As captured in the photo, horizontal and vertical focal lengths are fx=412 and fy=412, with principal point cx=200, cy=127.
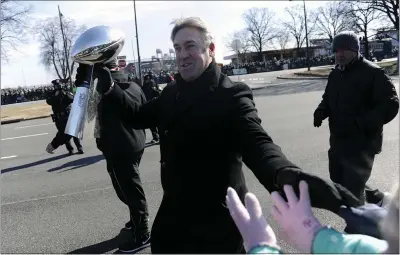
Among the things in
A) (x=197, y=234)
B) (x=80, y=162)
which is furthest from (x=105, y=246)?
(x=80, y=162)

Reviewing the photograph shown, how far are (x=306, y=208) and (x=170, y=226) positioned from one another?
0.93 meters

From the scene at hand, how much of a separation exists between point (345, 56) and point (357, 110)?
0.46 metres

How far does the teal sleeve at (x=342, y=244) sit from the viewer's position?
1.12 m

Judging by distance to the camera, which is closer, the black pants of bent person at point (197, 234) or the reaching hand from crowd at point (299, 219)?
the reaching hand from crowd at point (299, 219)

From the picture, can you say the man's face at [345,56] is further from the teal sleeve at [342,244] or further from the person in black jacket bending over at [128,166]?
the teal sleeve at [342,244]

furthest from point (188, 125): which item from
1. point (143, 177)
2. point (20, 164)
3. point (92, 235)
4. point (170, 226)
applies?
point (20, 164)

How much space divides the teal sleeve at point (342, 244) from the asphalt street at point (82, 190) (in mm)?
1987

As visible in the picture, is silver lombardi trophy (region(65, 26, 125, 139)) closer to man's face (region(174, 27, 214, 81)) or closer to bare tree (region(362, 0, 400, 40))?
man's face (region(174, 27, 214, 81))

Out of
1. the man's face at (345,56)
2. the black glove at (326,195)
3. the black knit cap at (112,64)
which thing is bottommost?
the black glove at (326,195)

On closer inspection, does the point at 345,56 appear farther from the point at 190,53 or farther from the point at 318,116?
the point at 190,53

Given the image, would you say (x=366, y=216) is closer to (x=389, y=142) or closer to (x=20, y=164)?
(x=389, y=142)

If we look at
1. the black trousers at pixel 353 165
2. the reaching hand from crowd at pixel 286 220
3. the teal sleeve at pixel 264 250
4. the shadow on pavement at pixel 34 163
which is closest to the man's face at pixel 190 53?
the reaching hand from crowd at pixel 286 220

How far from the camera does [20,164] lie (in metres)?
8.34

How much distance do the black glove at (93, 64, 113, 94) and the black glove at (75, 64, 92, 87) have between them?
0.13ft
